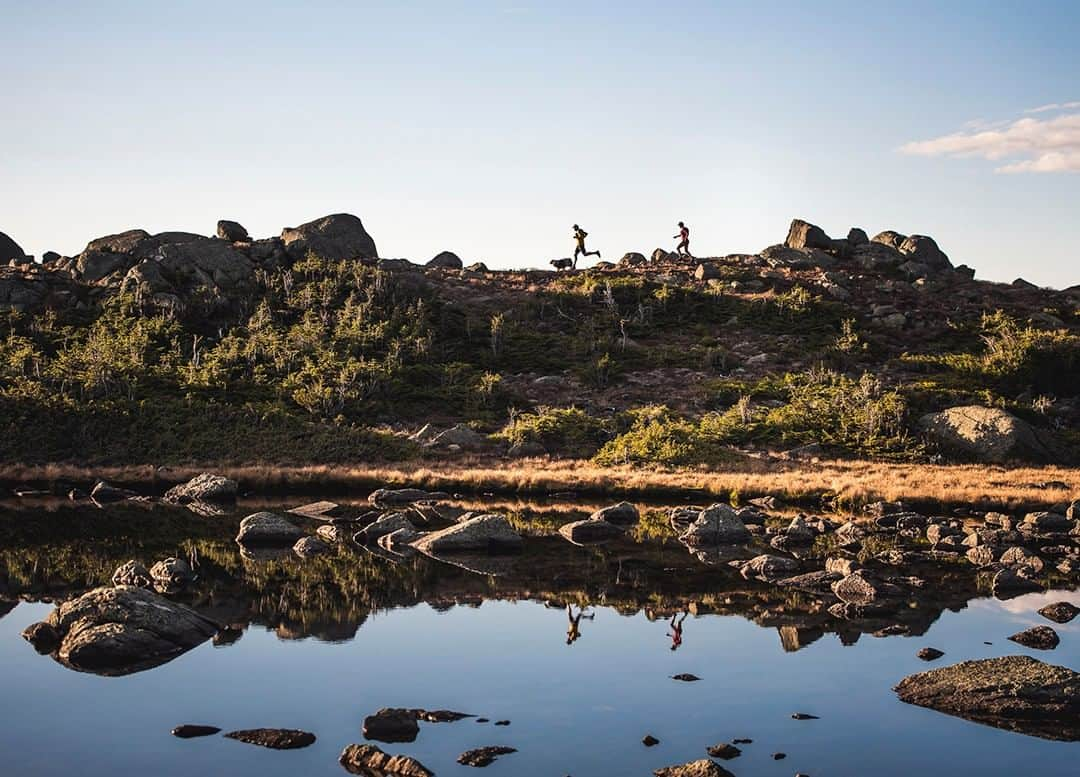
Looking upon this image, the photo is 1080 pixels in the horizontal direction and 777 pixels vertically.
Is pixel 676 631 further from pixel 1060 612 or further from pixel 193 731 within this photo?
pixel 193 731

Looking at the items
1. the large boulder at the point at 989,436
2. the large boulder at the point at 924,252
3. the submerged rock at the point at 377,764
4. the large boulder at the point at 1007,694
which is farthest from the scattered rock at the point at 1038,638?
the large boulder at the point at 924,252

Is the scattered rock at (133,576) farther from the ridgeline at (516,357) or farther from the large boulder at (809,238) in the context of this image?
the large boulder at (809,238)

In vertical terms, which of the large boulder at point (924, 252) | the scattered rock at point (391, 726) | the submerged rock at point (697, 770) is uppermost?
the large boulder at point (924, 252)

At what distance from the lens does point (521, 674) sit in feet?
63.7

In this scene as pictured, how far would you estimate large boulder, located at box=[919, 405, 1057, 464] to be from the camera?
48.3 metres

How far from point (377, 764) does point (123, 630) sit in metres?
8.56

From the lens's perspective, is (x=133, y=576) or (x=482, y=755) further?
(x=133, y=576)

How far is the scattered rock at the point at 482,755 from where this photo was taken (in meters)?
14.7

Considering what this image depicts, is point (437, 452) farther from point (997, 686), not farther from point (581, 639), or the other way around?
point (997, 686)

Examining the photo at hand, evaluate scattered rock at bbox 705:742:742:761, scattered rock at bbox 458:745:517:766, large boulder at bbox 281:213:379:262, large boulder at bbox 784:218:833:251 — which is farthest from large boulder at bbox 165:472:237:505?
large boulder at bbox 784:218:833:251

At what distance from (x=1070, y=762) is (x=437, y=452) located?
124 ft

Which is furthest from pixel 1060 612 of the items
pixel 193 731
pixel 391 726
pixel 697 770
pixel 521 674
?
pixel 193 731

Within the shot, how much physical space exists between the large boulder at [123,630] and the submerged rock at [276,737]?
483cm

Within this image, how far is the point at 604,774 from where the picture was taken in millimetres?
14289
